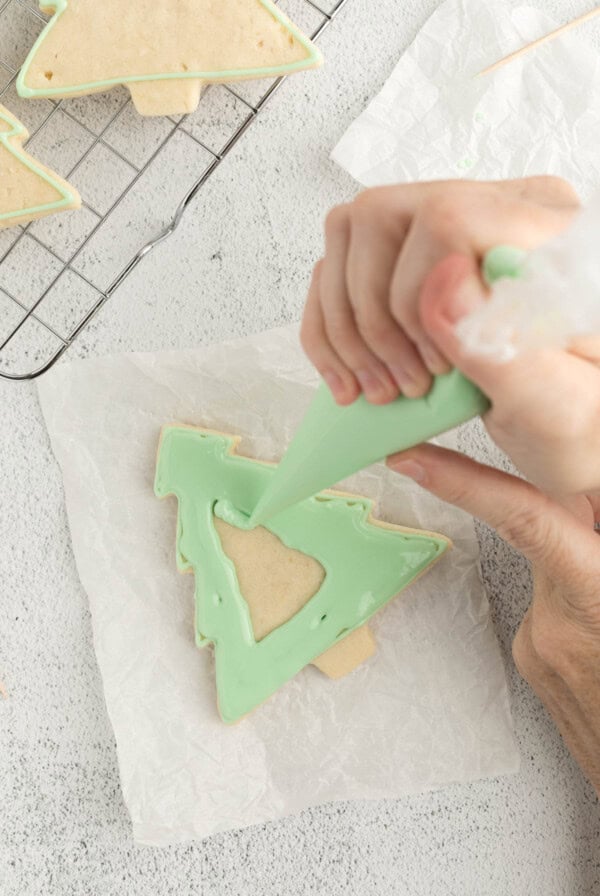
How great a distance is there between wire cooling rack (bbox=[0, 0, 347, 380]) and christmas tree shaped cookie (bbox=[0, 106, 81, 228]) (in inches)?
2.0

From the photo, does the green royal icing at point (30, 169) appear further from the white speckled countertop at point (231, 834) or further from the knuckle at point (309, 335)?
the knuckle at point (309, 335)

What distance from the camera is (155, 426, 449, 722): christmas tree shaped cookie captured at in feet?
2.52

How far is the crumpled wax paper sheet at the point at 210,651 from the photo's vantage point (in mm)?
782

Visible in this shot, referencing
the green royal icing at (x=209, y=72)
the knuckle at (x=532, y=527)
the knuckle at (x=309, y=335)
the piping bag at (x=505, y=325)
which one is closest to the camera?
the piping bag at (x=505, y=325)

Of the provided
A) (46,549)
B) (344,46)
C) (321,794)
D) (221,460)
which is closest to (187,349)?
(221,460)

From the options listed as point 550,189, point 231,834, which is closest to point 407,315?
point 550,189

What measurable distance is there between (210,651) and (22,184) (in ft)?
1.50

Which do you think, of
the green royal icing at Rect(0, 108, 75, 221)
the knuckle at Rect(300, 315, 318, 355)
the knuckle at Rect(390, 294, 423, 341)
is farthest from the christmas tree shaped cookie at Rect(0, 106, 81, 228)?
the knuckle at Rect(390, 294, 423, 341)

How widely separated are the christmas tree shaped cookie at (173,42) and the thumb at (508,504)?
1.23 ft

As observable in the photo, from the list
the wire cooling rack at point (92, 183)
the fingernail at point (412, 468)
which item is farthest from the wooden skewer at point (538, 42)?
the fingernail at point (412, 468)

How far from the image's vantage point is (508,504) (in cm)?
63

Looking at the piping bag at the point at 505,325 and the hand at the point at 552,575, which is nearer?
the piping bag at the point at 505,325

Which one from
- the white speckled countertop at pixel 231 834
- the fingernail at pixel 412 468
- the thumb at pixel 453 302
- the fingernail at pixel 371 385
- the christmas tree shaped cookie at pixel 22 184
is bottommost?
the white speckled countertop at pixel 231 834

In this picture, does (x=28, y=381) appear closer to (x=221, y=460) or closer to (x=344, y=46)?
(x=221, y=460)
